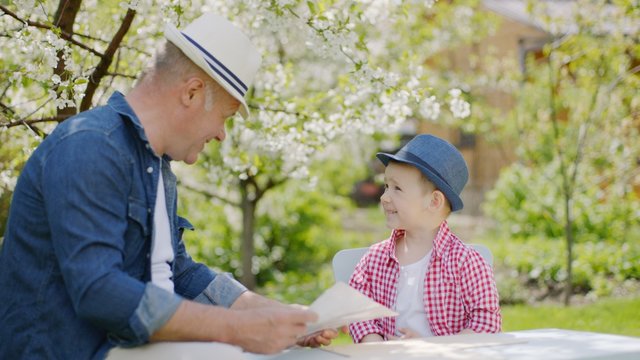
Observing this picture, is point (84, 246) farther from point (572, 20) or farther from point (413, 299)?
point (572, 20)

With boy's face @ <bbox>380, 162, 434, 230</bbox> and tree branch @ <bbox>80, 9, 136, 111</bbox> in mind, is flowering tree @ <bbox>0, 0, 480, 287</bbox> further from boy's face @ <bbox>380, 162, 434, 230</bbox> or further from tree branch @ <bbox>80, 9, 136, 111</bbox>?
boy's face @ <bbox>380, 162, 434, 230</bbox>

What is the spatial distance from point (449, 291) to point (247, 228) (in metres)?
5.82

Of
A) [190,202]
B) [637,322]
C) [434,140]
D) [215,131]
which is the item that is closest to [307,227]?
[190,202]

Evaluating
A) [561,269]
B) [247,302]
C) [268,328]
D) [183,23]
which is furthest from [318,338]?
[561,269]

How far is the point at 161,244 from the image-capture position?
254 centimetres

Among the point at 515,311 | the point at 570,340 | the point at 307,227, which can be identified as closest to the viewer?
the point at 570,340

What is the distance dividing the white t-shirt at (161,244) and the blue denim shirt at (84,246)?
Answer: 0.04 m

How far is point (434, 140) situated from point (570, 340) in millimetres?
1142

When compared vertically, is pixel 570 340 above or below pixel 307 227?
above

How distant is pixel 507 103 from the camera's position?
70.4ft

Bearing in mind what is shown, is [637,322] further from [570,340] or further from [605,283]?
[570,340]

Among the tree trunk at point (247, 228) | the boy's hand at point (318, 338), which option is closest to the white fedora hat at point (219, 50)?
the boy's hand at point (318, 338)

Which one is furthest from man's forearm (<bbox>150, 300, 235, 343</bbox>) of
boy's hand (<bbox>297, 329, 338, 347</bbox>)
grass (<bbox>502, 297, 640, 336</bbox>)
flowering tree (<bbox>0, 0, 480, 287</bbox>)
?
grass (<bbox>502, 297, 640, 336</bbox>)

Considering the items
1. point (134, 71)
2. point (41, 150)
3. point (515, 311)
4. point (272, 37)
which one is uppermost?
point (272, 37)
